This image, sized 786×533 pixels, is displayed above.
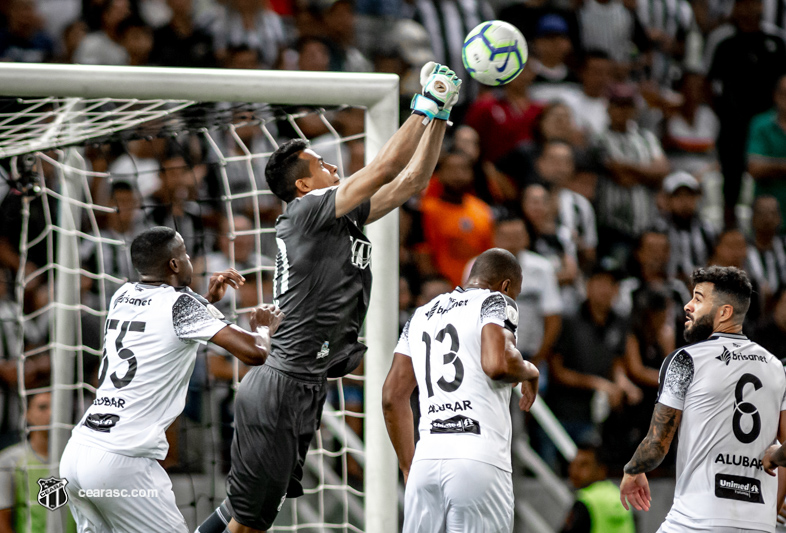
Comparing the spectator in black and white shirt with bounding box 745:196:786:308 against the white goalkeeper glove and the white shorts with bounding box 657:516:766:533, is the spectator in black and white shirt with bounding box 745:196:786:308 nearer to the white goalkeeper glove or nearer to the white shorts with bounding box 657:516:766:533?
the white shorts with bounding box 657:516:766:533

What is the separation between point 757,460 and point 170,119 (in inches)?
166

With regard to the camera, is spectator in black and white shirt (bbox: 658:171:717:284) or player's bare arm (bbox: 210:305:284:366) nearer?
player's bare arm (bbox: 210:305:284:366)

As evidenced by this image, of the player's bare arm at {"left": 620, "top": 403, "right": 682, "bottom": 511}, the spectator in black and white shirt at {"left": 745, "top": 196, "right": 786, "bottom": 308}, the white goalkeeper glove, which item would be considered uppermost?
the white goalkeeper glove

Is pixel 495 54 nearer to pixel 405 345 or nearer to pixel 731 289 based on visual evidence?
pixel 405 345

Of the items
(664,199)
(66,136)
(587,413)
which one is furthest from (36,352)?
(664,199)

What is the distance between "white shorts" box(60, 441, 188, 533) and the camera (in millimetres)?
4641

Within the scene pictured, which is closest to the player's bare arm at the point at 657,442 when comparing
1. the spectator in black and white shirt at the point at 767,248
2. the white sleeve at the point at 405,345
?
the white sleeve at the point at 405,345

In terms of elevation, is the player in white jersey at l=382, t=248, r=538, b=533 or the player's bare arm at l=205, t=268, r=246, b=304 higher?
the player's bare arm at l=205, t=268, r=246, b=304

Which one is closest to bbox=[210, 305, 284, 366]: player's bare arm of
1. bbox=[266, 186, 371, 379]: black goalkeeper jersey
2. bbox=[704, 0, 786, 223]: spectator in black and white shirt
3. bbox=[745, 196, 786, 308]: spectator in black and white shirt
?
bbox=[266, 186, 371, 379]: black goalkeeper jersey

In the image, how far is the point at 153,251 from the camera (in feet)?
16.2

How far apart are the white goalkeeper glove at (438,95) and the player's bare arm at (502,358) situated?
1.09 meters

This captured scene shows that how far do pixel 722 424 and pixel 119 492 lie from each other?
2998mm

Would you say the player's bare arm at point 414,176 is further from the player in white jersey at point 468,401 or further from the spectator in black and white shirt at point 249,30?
the spectator in black and white shirt at point 249,30

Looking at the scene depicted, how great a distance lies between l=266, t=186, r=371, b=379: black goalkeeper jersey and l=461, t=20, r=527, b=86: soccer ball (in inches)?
36.3
